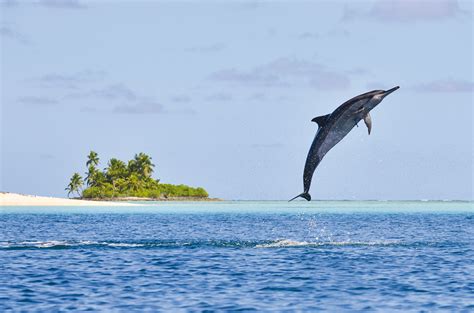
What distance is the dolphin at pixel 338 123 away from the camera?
2492 cm

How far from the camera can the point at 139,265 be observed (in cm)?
3541

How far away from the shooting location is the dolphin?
81.8 ft

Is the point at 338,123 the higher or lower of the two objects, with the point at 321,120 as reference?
lower

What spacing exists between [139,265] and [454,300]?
47.8 feet

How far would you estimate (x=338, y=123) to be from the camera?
1015 inches

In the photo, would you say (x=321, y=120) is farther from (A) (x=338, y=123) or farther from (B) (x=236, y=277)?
(B) (x=236, y=277)

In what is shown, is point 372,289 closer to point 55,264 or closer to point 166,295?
point 166,295

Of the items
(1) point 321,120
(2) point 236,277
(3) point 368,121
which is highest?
(1) point 321,120

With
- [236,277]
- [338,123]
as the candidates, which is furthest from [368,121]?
[236,277]

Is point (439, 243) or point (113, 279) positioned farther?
point (439, 243)

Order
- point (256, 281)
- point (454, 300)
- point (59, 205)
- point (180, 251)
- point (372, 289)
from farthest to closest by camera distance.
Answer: point (59, 205) → point (180, 251) → point (256, 281) → point (372, 289) → point (454, 300)

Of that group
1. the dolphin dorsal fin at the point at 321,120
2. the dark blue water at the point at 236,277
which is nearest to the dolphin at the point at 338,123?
the dolphin dorsal fin at the point at 321,120

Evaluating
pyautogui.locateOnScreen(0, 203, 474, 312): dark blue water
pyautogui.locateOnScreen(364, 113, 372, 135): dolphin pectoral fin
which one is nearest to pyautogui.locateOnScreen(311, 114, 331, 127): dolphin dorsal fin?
pyautogui.locateOnScreen(364, 113, 372, 135): dolphin pectoral fin

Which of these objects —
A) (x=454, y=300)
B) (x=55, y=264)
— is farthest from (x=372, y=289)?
(x=55, y=264)
